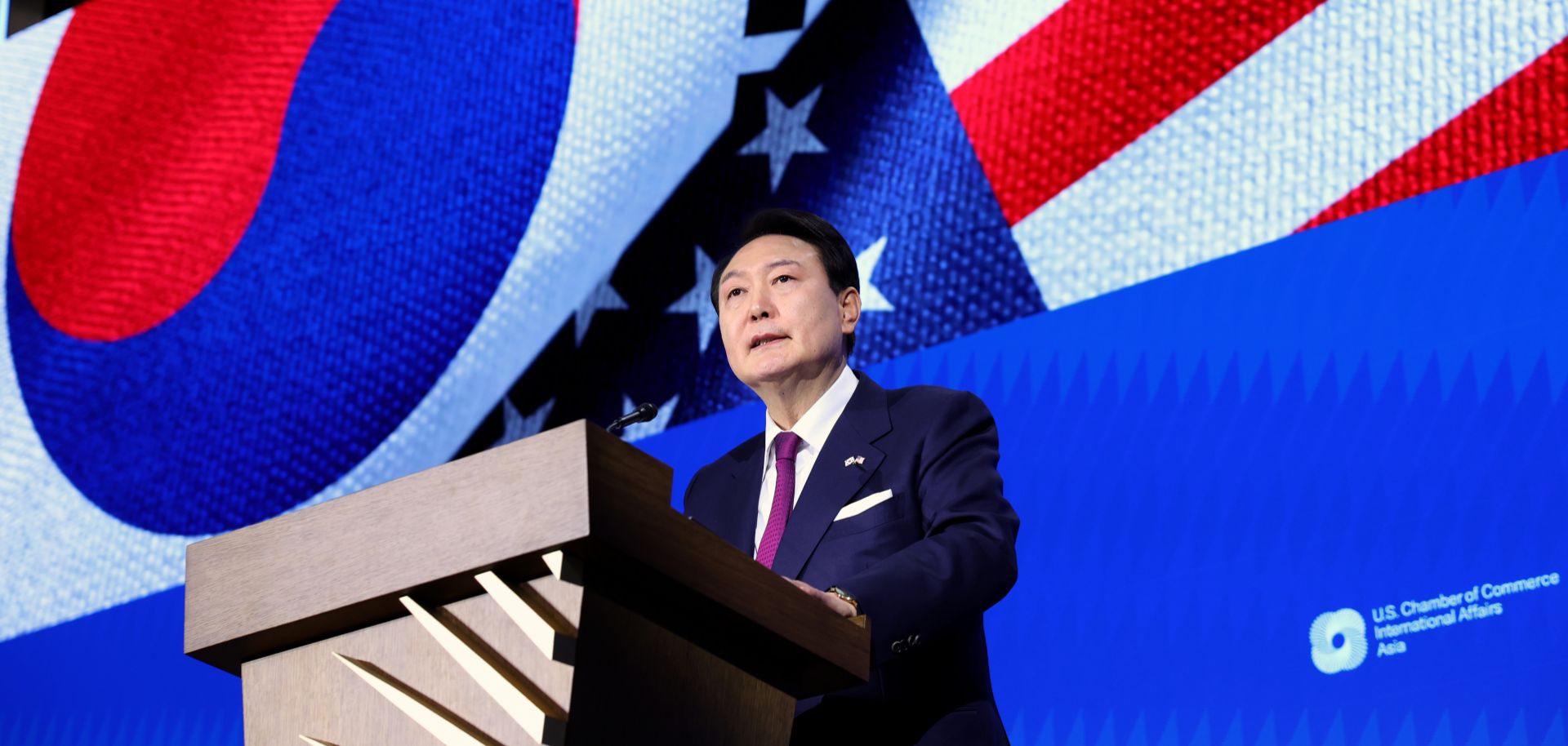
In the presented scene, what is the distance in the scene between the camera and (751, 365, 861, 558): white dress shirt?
172 centimetres

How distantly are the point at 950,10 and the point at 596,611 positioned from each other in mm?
1813

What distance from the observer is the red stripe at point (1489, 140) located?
204cm

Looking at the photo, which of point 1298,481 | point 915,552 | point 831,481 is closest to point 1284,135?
point 1298,481

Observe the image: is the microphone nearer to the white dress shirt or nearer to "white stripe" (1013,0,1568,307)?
the white dress shirt

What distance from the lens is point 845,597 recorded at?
131 centimetres

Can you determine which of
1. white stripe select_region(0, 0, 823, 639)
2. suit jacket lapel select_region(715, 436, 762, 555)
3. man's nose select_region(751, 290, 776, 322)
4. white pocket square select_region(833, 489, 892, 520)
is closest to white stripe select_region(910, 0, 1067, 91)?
white stripe select_region(0, 0, 823, 639)

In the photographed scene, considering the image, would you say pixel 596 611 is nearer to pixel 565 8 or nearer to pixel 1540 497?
pixel 1540 497

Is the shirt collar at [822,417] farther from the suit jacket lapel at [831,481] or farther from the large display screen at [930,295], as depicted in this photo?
the large display screen at [930,295]

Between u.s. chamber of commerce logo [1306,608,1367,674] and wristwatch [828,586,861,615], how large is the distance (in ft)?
2.86

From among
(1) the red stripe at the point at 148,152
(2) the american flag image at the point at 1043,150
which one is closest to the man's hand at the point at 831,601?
(2) the american flag image at the point at 1043,150

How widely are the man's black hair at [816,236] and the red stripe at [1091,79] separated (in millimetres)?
644

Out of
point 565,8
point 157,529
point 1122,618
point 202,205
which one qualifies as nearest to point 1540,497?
point 1122,618

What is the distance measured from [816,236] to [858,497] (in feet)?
1.46

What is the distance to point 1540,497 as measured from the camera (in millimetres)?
1854
